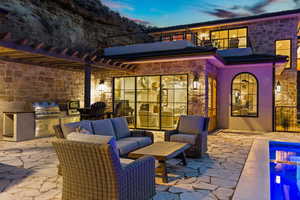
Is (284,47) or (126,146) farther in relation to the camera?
(284,47)

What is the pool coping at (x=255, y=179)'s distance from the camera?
3.37 meters

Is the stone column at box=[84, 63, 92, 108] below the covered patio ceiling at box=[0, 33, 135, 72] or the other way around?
below

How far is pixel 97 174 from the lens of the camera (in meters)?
2.63

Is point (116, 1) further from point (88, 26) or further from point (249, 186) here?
point (249, 186)

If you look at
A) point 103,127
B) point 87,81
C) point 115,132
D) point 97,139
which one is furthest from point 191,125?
point 87,81

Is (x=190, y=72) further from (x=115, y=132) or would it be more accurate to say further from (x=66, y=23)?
(x=66, y=23)

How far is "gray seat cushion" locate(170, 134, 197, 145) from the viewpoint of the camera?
531cm

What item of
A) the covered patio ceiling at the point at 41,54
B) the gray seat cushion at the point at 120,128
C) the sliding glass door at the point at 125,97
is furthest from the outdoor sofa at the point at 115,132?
the sliding glass door at the point at 125,97

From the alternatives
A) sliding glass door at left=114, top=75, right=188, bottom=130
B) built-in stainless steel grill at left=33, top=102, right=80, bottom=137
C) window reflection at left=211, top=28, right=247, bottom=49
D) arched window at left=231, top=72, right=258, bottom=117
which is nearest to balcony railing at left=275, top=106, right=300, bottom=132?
arched window at left=231, top=72, right=258, bottom=117

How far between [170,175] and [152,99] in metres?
5.68

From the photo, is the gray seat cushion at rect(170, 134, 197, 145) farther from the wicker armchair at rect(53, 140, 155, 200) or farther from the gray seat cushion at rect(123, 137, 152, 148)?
the wicker armchair at rect(53, 140, 155, 200)

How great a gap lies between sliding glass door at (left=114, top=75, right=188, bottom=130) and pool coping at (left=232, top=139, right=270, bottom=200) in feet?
12.9

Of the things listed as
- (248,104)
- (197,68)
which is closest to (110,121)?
(197,68)

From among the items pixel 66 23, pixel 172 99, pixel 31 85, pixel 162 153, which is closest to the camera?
pixel 162 153
